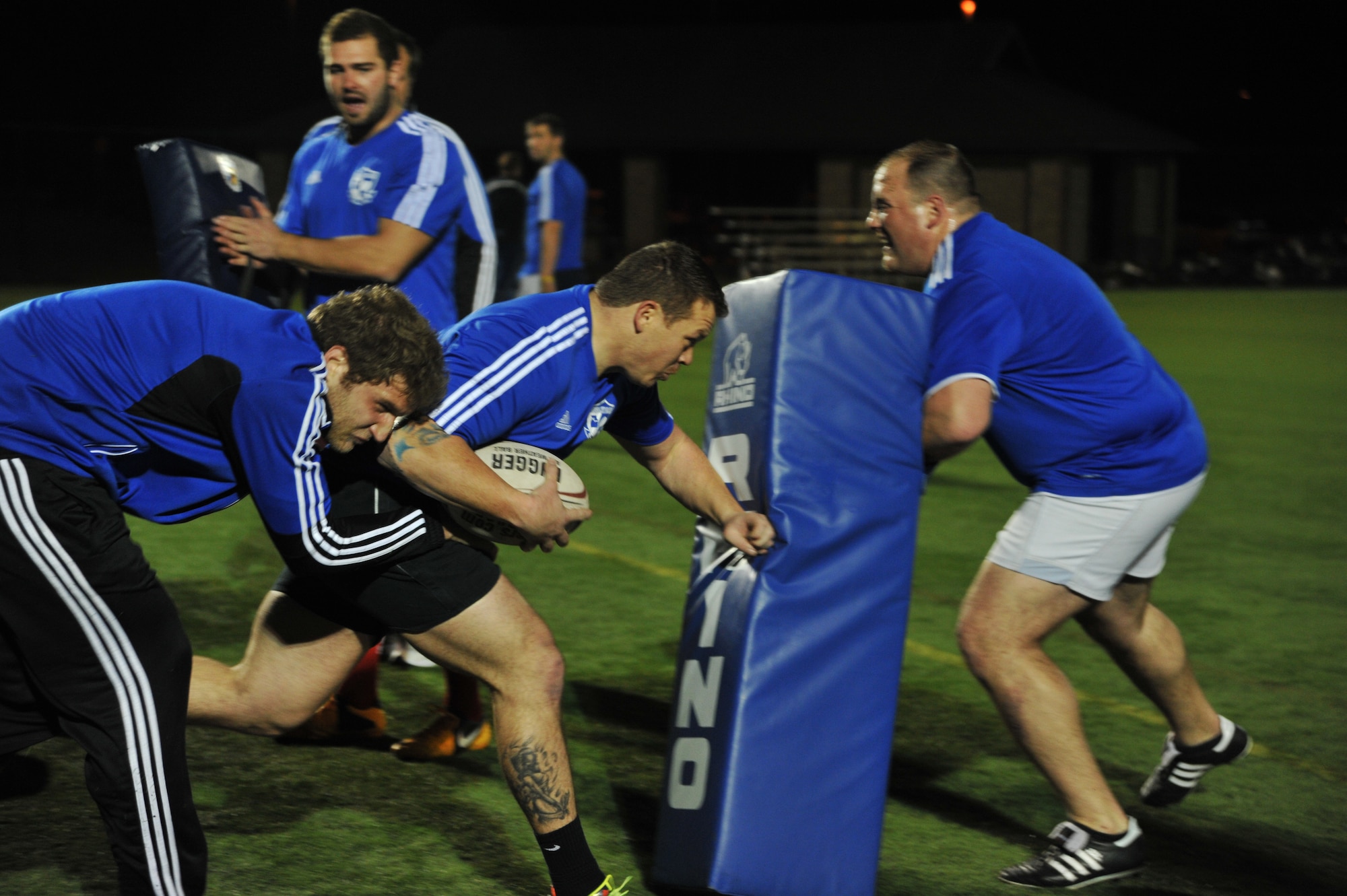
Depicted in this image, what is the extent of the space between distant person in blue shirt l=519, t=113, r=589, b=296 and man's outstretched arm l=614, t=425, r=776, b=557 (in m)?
7.69

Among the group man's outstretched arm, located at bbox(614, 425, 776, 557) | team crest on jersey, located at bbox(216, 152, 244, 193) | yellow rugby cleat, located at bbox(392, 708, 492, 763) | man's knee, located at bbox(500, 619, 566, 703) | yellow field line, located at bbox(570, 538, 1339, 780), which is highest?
team crest on jersey, located at bbox(216, 152, 244, 193)

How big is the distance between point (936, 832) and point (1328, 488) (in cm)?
632

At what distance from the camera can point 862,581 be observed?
336cm

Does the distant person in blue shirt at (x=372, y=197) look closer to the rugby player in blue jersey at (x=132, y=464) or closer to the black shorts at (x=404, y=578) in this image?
the black shorts at (x=404, y=578)

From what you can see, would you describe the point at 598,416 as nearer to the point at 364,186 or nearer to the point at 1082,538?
the point at 1082,538

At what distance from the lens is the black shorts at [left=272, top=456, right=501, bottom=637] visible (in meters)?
3.26

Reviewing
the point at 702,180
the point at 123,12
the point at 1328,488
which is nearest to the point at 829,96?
the point at 702,180

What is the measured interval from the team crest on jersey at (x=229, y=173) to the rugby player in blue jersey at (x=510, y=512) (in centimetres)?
154

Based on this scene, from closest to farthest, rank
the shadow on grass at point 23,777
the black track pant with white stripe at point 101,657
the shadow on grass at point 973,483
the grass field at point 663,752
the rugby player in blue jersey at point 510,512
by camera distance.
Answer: the black track pant with white stripe at point 101,657, the rugby player in blue jersey at point 510,512, the grass field at point 663,752, the shadow on grass at point 23,777, the shadow on grass at point 973,483

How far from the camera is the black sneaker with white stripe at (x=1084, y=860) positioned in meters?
3.61

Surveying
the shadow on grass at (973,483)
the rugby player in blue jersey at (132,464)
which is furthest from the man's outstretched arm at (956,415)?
the shadow on grass at (973,483)

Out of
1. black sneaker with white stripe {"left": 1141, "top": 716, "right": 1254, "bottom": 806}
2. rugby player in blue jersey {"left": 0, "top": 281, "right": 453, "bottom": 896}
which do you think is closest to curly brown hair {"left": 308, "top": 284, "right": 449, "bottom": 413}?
rugby player in blue jersey {"left": 0, "top": 281, "right": 453, "bottom": 896}

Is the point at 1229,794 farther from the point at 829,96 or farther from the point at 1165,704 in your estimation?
the point at 829,96

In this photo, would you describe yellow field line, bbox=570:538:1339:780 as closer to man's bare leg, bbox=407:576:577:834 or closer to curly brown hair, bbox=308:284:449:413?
man's bare leg, bbox=407:576:577:834
